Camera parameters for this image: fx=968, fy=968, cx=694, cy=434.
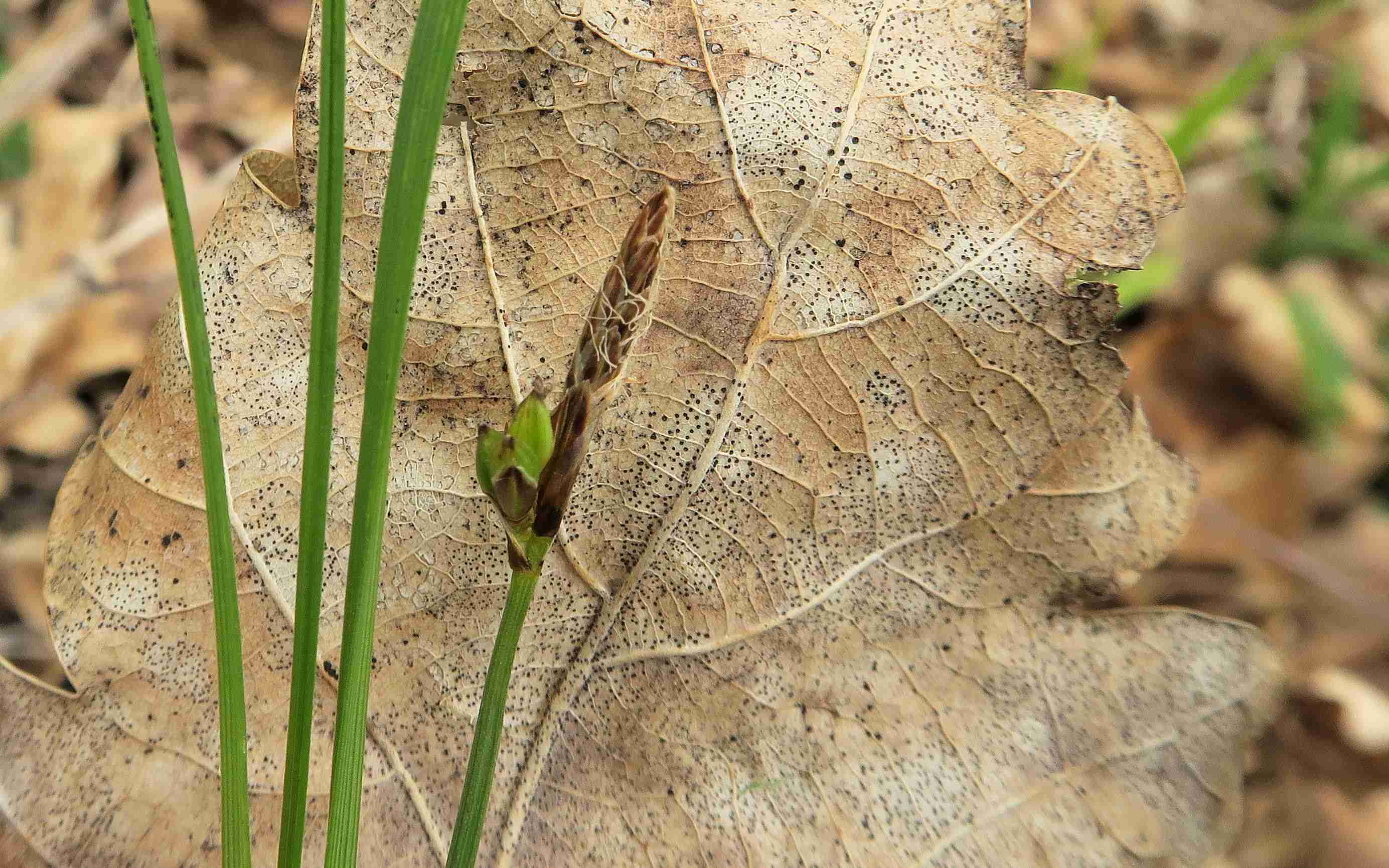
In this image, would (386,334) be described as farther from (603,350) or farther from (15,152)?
(15,152)

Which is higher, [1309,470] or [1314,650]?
[1309,470]

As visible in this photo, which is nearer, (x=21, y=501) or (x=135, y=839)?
(x=135, y=839)

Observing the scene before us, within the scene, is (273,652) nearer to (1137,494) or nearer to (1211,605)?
(1137,494)

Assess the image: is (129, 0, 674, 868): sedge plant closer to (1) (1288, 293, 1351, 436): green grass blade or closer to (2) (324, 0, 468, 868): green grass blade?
(2) (324, 0, 468, 868): green grass blade

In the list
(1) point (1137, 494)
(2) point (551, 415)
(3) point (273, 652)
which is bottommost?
(3) point (273, 652)

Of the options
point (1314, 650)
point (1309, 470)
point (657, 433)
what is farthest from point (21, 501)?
point (1309, 470)

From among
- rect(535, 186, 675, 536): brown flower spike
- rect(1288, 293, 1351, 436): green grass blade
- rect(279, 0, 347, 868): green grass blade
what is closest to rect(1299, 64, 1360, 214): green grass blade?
rect(1288, 293, 1351, 436): green grass blade

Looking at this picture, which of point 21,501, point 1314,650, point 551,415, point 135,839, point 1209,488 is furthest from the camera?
point 1209,488

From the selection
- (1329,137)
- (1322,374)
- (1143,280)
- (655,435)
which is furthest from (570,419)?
(1329,137)
